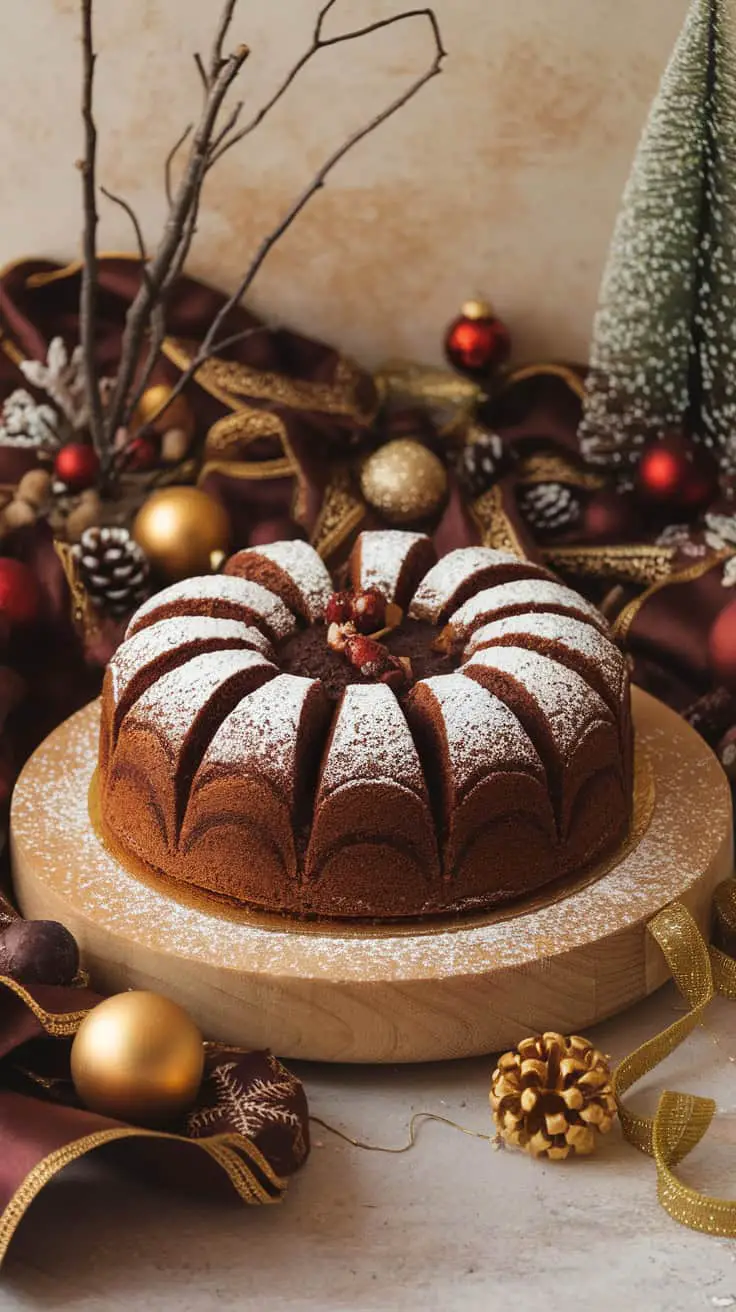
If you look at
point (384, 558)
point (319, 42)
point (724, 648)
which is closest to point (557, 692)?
point (384, 558)

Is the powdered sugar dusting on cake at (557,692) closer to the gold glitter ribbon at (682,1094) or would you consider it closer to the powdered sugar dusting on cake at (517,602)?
the powdered sugar dusting on cake at (517,602)

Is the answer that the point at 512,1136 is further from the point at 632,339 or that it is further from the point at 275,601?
the point at 632,339

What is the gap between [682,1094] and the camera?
194cm

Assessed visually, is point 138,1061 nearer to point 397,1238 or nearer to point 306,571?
point 397,1238

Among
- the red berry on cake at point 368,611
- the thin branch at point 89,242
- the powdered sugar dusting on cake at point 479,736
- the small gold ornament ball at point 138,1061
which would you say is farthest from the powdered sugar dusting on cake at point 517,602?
the thin branch at point 89,242

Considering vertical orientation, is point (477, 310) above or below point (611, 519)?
above

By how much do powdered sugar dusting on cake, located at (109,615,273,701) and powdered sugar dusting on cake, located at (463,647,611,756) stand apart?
1.17 feet

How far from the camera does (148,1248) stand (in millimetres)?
1770

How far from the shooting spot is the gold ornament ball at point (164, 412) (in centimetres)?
329

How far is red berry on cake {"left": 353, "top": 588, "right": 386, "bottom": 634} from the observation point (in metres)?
2.39

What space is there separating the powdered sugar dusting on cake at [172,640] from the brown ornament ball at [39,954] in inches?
15.1

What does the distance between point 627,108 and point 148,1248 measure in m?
2.49

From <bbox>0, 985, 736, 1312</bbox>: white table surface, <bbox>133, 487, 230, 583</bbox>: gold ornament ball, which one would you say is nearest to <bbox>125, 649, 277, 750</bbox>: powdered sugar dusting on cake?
<bbox>0, 985, 736, 1312</bbox>: white table surface

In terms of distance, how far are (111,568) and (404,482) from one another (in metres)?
0.63
